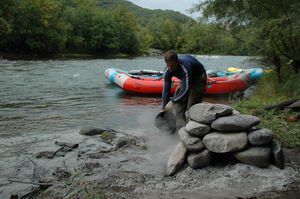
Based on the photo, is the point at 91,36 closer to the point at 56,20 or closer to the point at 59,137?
the point at 56,20

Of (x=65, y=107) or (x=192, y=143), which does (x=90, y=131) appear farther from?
(x=65, y=107)

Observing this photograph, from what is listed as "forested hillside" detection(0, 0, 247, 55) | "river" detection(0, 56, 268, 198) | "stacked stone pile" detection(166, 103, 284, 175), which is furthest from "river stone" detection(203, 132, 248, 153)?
"forested hillside" detection(0, 0, 247, 55)

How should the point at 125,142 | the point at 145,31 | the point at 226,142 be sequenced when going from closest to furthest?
the point at 226,142 < the point at 125,142 < the point at 145,31

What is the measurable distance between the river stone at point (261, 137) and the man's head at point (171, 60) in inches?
71.7

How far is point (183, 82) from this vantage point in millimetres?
5109

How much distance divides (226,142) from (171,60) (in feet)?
5.63

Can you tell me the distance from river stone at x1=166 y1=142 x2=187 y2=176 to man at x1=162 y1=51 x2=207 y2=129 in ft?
3.78

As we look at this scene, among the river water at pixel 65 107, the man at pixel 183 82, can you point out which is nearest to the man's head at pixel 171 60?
the man at pixel 183 82

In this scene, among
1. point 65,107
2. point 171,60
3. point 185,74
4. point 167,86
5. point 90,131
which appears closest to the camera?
point 171,60

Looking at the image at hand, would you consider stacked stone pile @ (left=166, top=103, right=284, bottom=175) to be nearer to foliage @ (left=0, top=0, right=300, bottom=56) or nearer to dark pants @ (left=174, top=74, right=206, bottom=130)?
dark pants @ (left=174, top=74, right=206, bottom=130)

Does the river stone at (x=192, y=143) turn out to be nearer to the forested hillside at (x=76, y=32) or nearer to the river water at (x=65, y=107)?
the river water at (x=65, y=107)

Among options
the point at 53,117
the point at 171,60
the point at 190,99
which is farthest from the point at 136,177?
the point at 53,117

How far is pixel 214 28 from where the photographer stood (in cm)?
1064

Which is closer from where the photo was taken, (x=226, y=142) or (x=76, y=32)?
(x=226, y=142)
